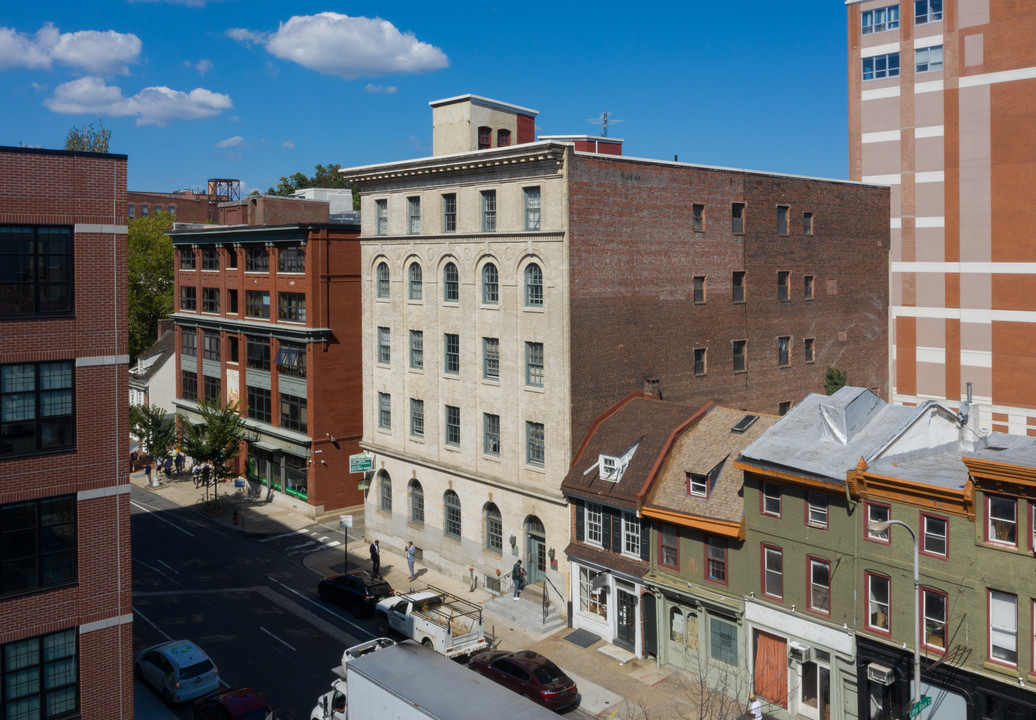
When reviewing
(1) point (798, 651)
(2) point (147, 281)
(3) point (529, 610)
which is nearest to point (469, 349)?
(3) point (529, 610)

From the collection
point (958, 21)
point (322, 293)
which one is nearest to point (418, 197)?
point (322, 293)

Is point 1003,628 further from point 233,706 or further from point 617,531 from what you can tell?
point 233,706

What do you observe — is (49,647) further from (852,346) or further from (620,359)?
(852,346)

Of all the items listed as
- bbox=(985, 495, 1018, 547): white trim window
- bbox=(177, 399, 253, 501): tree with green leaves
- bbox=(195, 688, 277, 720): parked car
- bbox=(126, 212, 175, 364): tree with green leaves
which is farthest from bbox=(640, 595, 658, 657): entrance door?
bbox=(126, 212, 175, 364): tree with green leaves

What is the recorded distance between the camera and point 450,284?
43.3m

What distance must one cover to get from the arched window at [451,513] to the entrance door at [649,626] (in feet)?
41.5

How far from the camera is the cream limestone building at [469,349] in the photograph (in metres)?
38.2

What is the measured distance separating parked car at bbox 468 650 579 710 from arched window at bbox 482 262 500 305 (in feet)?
54.7

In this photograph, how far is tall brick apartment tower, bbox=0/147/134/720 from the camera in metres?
20.5

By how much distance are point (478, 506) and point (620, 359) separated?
9.83 meters

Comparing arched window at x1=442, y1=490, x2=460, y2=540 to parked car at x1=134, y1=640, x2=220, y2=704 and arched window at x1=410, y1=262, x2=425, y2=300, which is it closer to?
arched window at x1=410, y1=262, x2=425, y2=300

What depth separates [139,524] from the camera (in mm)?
53031


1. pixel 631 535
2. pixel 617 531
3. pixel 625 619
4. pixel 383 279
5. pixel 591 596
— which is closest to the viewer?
pixel 631 535

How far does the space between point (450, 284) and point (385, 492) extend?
12.9m
